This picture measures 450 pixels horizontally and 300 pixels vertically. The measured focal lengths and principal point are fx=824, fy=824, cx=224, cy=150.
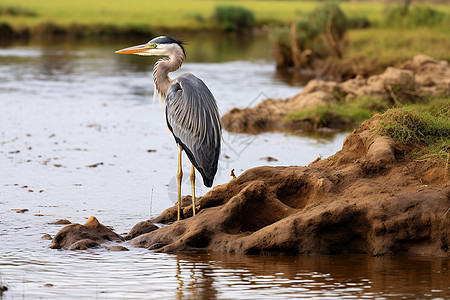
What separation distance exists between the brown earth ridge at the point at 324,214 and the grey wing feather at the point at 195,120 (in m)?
0.47

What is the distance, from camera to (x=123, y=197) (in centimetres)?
1099

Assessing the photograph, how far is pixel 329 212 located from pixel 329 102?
10986 millimetres

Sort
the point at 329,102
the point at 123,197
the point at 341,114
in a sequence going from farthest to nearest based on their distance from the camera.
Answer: the point at 329,102
the point at 341,114
the point at 123,197

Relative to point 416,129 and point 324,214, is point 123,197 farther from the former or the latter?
point 416,129

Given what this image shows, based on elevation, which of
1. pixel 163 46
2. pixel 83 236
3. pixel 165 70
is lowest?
pixel 83 236

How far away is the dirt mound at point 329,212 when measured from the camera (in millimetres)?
7852

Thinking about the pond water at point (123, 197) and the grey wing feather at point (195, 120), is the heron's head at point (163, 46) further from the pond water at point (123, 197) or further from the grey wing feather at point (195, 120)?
the pond water at point (123, 197)

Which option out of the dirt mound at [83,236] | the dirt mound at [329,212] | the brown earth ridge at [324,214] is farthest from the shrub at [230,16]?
the dirt mound at [83,236]

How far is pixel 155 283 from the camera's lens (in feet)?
23.5

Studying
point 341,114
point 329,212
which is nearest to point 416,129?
point 329,212

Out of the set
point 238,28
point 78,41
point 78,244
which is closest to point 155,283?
point 78,244

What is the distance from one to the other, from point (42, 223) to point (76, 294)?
2789mm

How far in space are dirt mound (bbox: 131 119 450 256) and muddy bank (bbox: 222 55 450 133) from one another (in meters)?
8.56

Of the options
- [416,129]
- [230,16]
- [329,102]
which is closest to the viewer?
[416,129]
